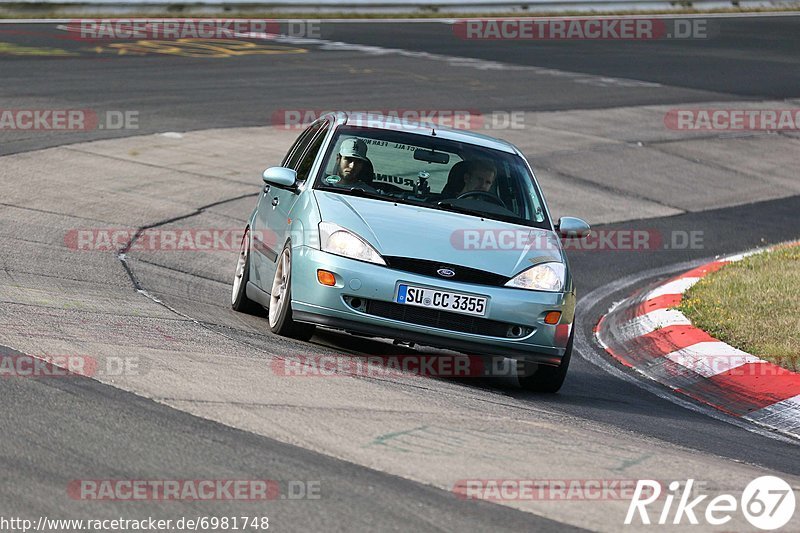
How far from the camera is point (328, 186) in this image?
341 inches

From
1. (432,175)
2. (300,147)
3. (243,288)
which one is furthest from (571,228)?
(243,288)

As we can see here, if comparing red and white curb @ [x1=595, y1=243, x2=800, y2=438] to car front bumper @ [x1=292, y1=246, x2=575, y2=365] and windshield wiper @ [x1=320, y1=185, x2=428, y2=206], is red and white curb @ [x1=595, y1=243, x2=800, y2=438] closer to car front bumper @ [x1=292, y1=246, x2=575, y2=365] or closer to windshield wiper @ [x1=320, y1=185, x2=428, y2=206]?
car front bumper @ [x1=292, y1=246, x2=575, y2=365]

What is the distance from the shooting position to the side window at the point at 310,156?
9.08 meters

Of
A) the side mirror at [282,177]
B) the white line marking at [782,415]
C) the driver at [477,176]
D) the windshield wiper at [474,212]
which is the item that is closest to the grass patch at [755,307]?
the white line marking at [782,415]

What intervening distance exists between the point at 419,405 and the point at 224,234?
6819 mm

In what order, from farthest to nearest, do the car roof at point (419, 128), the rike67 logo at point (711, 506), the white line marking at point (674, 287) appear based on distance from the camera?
the white line marking at point (674, 287) < the car roof at point (419, 128) < the rike67 logo at point (711, 506)

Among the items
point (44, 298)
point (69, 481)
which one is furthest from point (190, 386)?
point (44, 298)

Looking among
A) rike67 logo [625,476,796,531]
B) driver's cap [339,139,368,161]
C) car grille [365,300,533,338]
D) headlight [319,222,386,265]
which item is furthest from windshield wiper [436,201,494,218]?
rike67 logo [625,476,796,531]

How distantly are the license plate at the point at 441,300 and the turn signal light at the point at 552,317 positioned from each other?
0.45m

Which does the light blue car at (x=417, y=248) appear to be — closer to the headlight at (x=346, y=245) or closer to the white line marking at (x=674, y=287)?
Result: the headlight at (x=346, y=245)

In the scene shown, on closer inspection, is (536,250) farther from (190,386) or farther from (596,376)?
(190,386)

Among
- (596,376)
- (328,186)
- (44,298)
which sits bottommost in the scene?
(596,376)

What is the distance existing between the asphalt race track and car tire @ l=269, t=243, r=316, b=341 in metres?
0.11

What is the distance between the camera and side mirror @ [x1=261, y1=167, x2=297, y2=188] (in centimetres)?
872
